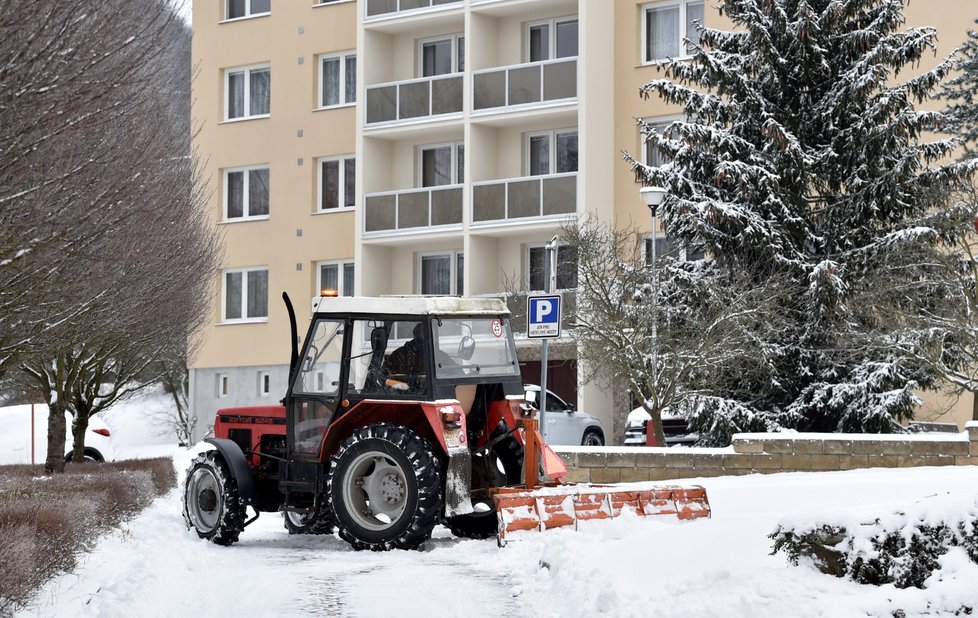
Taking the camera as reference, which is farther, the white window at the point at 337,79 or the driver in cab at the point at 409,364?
the white window at the point at 337,79

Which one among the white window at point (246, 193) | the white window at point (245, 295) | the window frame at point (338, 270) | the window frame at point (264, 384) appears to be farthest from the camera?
the white window at point (246, 193)

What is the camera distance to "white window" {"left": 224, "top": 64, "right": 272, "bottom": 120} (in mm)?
41500

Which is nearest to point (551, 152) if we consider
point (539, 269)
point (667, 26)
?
point (539, 269)

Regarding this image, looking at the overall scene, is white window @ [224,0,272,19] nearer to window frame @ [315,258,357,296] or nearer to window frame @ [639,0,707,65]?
window frame @ [315,258,357,296]

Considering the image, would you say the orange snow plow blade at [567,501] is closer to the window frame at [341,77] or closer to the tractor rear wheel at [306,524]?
the tractor rear wheel at [306,524]

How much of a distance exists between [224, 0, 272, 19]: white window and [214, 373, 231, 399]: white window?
986 cm

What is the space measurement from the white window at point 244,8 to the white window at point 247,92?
5.20ft

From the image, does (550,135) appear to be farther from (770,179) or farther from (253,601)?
(253,601)

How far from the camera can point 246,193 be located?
41.6 metres

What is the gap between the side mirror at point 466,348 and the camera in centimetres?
1424

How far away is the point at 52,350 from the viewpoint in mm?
15914

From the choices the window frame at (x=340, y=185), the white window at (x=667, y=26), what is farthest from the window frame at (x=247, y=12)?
the white window at (x=667, y=26)

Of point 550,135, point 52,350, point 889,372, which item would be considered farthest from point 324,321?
point 550,135

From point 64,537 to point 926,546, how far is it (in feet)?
17.9
